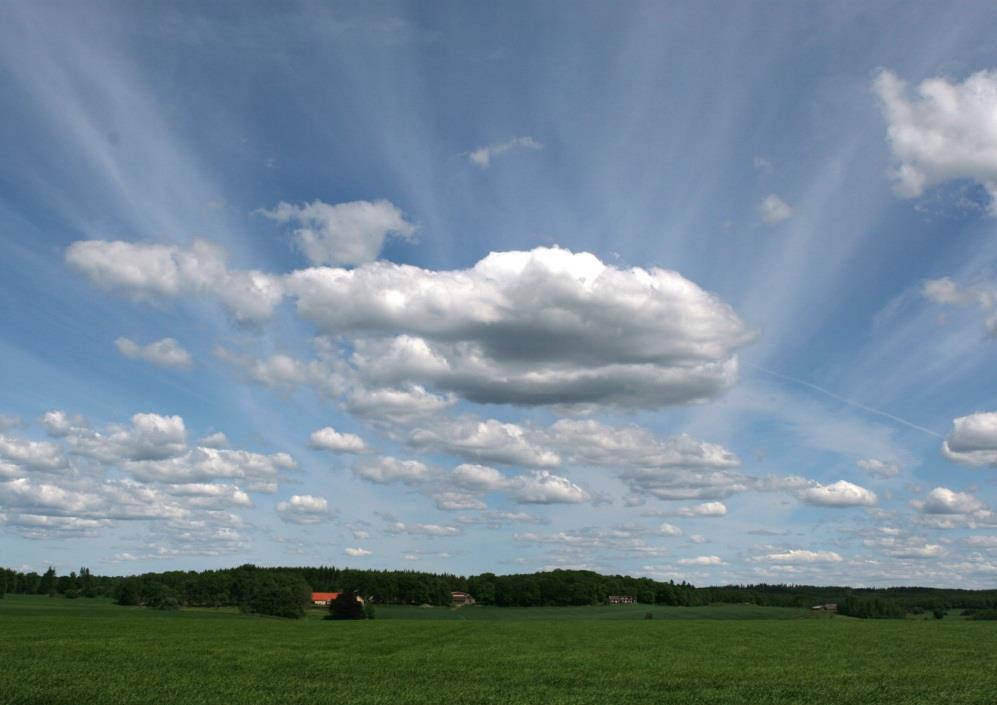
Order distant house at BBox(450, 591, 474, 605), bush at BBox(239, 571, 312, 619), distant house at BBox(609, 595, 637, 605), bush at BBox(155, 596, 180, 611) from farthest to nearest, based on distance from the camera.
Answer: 1. distant house at BBox(609, 595, 637, 605)
2. distant house at BBox(450, 591, 474, 605)
3. bush at BBox(155, 596, 180, 611)
4. bush at BBox(239, 571, 312, 619)

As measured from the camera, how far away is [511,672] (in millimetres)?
35312

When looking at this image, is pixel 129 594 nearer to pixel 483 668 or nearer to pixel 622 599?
pixel 622 599

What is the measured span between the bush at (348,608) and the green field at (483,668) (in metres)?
46.5

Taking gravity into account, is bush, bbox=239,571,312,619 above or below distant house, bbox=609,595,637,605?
below

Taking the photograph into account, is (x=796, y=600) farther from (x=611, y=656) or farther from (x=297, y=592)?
(x=611, y=656)

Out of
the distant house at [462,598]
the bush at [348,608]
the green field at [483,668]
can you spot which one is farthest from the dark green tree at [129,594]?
the green field at [483,668]

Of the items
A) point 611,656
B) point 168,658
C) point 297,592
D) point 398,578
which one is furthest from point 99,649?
point 398,578

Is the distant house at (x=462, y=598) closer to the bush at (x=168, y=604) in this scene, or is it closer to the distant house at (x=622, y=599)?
the distant house at (x=622, y=599)

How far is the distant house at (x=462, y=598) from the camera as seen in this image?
174m

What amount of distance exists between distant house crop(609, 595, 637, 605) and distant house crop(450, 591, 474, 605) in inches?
1179

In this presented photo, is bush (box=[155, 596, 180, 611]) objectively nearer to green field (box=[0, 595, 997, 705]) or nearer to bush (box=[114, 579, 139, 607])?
bush (box=[114, 579, 139, 607])

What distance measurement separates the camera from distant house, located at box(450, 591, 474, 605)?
173750mm

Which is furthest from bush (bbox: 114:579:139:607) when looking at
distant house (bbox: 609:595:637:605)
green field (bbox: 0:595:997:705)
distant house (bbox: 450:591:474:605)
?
distant house (bbox: 609:595:637:605)

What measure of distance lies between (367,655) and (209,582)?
116303mm
